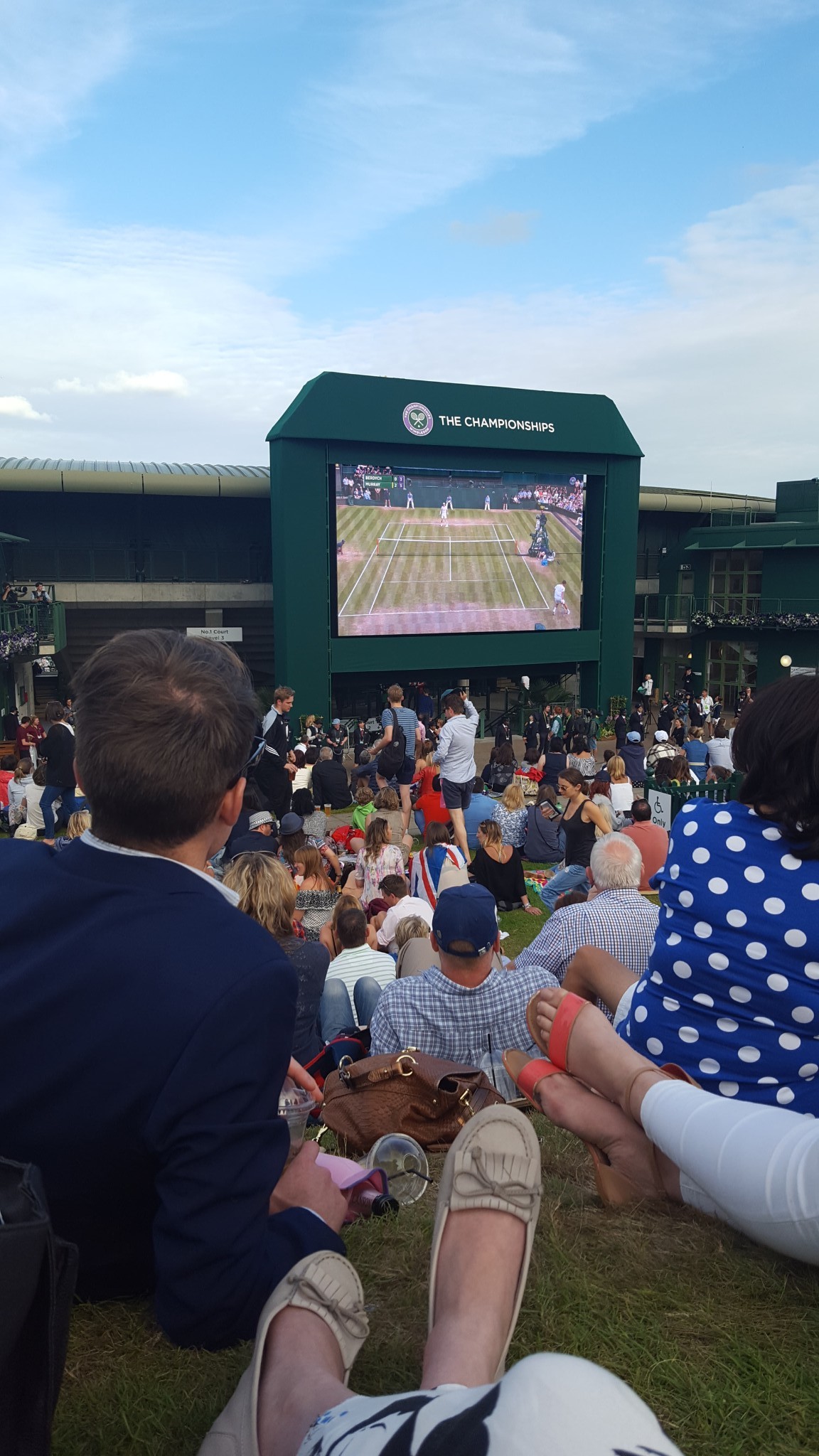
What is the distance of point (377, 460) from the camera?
2338 centimetres

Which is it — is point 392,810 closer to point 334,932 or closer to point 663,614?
point 334,932

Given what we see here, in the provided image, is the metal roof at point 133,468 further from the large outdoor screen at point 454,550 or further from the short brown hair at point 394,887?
the short brown hair at point 394,887

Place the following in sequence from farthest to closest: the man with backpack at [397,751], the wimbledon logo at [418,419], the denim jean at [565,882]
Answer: the wimbledon logo at [418,419] → the man with backpack at [397,751] → the denim jean at [565,882]

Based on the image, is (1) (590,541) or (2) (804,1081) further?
(1) (590,541)

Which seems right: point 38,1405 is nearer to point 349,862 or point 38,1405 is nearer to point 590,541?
point 349,862

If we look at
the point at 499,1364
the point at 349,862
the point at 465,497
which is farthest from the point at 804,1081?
the point at 465,497

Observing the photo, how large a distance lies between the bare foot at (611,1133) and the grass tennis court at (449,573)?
2159 centimetres

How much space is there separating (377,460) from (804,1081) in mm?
22563

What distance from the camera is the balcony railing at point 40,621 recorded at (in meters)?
21.9

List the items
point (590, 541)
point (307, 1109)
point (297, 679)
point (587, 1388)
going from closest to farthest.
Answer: point (587, 1388)
point (307, 1109)
point (297, 679)
point (590, 541)

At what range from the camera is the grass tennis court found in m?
23.6

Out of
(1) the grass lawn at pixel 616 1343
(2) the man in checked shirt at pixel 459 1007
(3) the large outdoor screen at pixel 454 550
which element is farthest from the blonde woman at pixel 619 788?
(3) the large outdoor screen at pixel 454 550

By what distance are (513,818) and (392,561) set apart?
47.6 ft

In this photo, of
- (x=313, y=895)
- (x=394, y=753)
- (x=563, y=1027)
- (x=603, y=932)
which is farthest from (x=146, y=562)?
(x=563, y=1027)
